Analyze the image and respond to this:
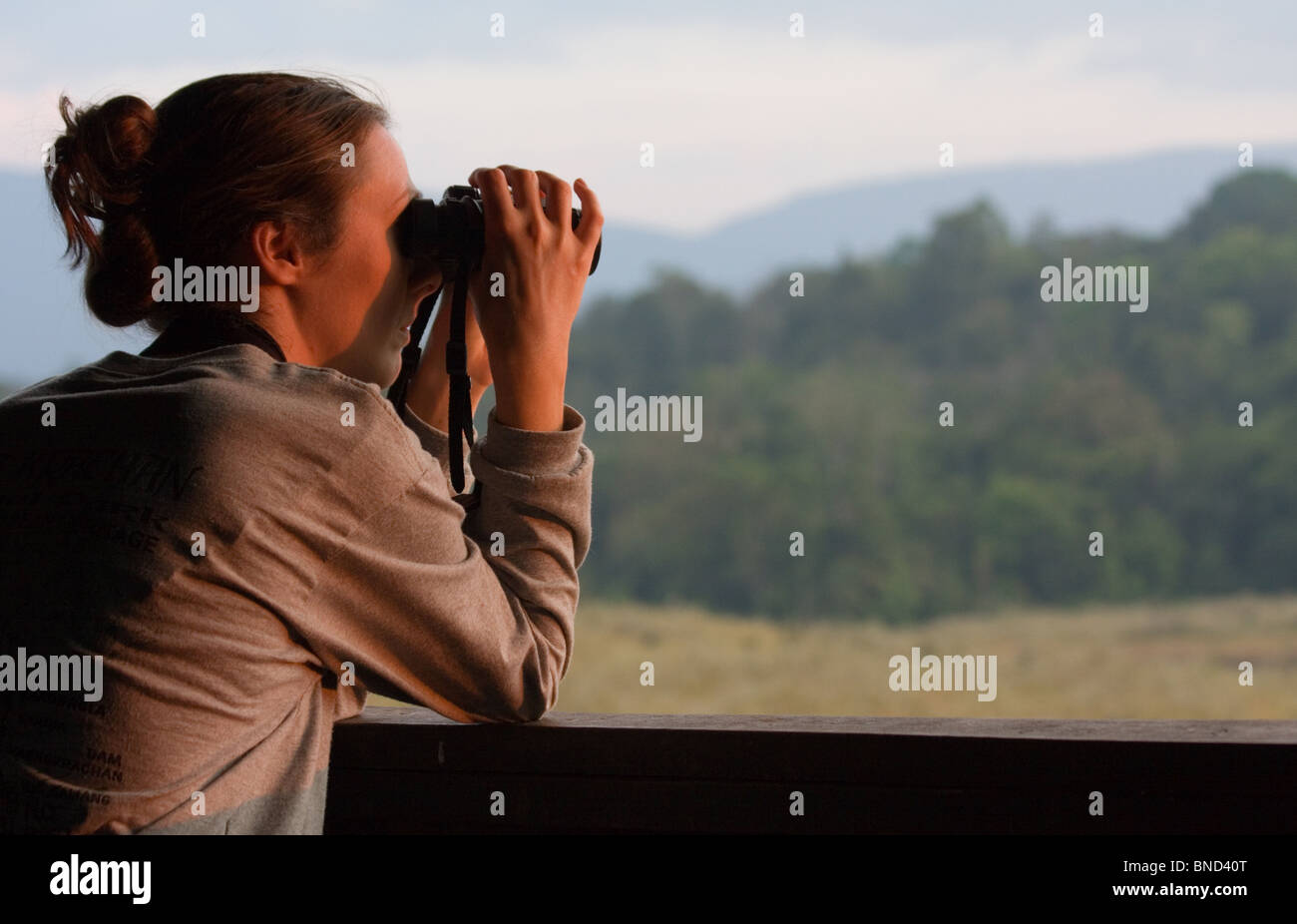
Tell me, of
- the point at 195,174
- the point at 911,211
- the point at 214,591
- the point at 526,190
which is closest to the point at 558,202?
the point at 526,190

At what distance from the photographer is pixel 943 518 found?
85.2 ft

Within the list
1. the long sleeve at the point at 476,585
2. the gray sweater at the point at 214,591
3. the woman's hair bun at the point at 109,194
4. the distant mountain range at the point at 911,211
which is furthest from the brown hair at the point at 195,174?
the distant mountain range at the point at 911,211

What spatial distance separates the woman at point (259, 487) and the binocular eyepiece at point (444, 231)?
0.04ft

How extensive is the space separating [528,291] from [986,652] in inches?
811

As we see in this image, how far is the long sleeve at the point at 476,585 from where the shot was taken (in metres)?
0.95

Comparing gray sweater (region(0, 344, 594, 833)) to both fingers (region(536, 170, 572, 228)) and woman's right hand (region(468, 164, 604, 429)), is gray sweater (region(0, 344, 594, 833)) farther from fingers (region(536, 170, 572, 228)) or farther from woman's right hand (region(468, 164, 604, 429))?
fingers (region(536, 170, 572, 228))

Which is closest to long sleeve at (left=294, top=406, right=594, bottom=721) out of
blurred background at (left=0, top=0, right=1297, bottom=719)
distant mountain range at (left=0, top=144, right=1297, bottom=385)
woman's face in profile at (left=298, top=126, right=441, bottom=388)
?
woman's face in profile at (left=298, top=126, right=441, bottom=388)

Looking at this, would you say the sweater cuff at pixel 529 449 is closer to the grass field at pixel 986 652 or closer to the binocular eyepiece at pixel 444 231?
the binocular eyepiece at pixel 444 231

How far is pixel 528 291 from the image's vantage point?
3.60 feet

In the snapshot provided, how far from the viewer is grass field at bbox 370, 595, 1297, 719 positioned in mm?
21000

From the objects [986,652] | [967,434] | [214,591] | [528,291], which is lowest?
[214,591]

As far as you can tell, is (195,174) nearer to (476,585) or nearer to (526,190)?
(526,190)

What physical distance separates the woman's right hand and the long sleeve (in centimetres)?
3
